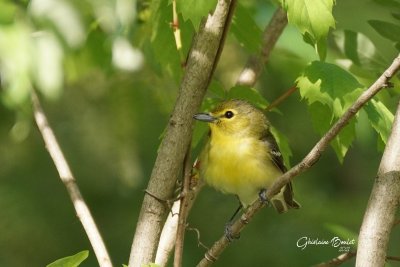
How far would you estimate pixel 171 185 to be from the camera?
3.01 meters

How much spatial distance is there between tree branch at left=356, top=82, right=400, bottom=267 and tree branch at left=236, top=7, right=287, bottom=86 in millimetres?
1371

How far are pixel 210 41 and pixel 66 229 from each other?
251cm

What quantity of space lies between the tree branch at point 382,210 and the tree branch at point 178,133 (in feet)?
2.43

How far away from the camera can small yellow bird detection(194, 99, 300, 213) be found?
A: 165 inches

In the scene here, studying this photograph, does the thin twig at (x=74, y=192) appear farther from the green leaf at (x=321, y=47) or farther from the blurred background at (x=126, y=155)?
the green leaf at (x=321, y=47)

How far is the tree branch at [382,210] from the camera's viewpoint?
255 centimetres

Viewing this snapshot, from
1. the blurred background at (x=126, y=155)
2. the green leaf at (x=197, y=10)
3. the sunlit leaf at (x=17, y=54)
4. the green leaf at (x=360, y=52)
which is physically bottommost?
the blurred background at (x=126, y=155)

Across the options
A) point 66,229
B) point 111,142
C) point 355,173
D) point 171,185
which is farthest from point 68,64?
point 355,173

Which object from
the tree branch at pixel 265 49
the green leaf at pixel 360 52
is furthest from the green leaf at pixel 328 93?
the tree branch at pixel 265 49

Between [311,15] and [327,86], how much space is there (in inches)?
13.7

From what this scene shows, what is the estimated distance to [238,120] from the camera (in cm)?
459

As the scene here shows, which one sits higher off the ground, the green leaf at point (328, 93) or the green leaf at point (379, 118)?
the green leaf at point (328, 93)

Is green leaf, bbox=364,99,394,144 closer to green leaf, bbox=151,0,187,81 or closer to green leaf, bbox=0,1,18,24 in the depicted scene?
green leaf, bbox=151,0,187,81

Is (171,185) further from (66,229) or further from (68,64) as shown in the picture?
(66,229)
